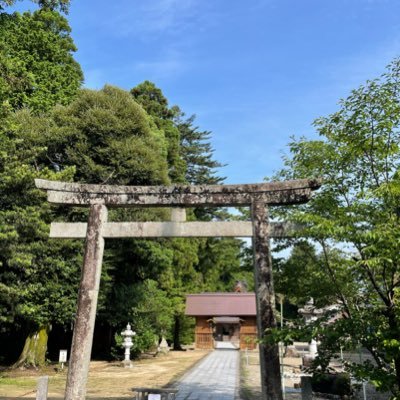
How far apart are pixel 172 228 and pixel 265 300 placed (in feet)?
7.34

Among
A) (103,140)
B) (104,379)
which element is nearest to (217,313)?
(104,379)

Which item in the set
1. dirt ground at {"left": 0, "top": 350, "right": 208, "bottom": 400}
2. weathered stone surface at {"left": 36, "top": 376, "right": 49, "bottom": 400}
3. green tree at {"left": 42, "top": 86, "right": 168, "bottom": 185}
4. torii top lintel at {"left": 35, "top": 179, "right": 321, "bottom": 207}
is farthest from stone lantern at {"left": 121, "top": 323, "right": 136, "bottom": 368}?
torii top lintel at {"left": 35, "top": 179, "right": 321, "bottom": 207}

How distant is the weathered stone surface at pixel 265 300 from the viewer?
6.57 metres

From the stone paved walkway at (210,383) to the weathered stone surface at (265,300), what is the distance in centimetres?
530

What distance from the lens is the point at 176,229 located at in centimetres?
776

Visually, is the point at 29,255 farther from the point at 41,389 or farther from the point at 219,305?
the point at 219,305

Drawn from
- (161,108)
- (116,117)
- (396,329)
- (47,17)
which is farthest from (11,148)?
(161,108)

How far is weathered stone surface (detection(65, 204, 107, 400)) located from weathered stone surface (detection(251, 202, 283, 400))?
307 centimetres

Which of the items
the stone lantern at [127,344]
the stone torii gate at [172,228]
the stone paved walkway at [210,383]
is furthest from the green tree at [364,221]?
the stone lantern at [127,344]

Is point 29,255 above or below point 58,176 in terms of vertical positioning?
below

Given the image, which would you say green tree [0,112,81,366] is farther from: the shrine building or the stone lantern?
the shrine building

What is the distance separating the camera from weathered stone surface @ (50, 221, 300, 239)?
7500 mm

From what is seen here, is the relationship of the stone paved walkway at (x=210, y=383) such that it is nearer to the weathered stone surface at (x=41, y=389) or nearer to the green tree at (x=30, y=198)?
the weathered stone surface at (x=41, y=389)

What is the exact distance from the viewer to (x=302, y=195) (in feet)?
23.9
